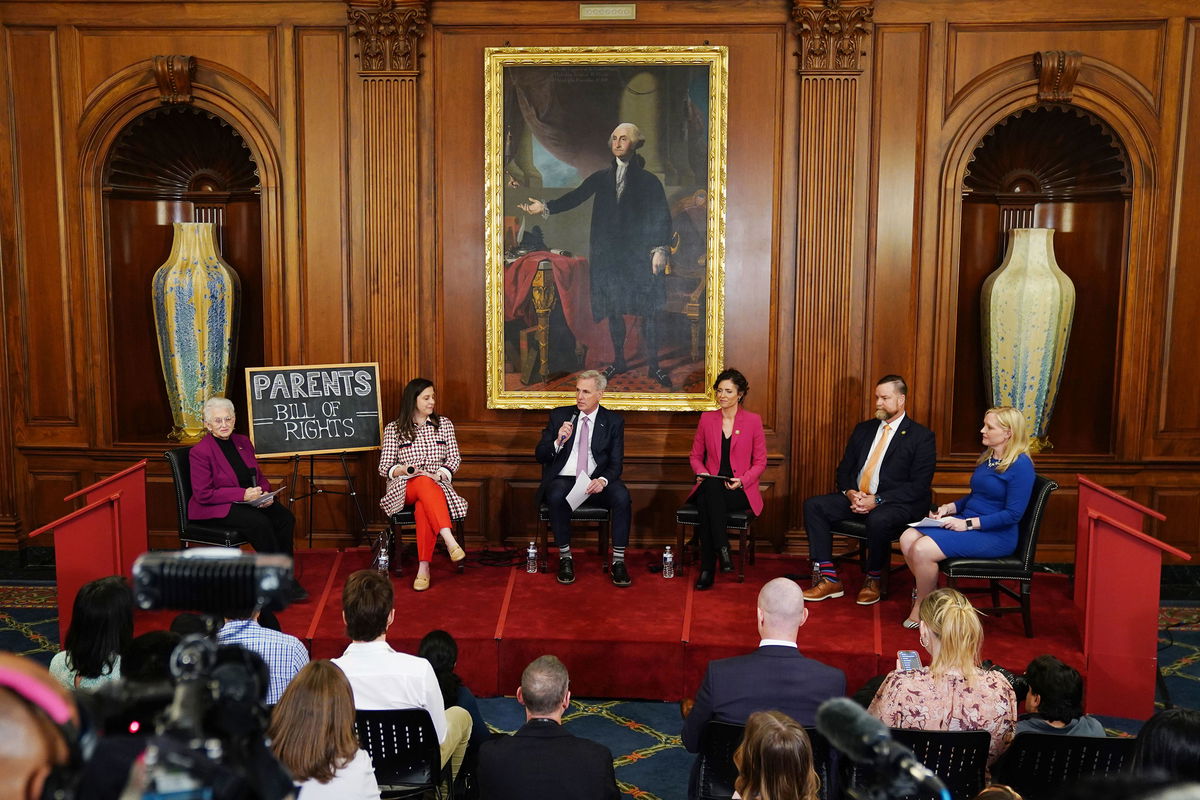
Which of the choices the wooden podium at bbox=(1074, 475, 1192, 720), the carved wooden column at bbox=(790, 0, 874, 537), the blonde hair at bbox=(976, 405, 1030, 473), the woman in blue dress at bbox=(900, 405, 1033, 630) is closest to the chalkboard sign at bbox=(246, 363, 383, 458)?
the carved wooden column at bbox=(790, 0, 874, 537)

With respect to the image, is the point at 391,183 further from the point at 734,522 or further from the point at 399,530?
the point at 734,522

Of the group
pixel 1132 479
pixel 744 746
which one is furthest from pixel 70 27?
pixel 1132 479

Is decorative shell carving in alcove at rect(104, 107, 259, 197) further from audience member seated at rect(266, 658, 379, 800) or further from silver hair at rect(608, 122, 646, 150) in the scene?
audience member seated at rect(266, 658, 379, 800)

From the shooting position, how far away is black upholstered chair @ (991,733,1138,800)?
Result: 10.4ft

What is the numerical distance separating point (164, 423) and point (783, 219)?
456 centimetres

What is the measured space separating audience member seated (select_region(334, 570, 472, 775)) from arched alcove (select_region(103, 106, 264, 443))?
442 centimetres

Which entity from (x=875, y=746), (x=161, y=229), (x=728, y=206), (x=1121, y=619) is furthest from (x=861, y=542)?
(x=875, y=746)

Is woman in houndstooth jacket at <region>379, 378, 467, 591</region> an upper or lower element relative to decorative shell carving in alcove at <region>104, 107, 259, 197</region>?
lower

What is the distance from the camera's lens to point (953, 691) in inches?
138

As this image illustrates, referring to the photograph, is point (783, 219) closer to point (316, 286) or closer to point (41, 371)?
point (316, 286)

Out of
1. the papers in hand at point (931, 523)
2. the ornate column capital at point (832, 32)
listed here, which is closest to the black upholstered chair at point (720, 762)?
the papers in hand at point (931, 523)

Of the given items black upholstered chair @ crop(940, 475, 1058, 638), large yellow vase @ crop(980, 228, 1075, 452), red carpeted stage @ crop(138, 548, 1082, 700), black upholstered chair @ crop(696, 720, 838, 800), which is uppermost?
large yellow vase @ crop(980, 228, 1075, 452)

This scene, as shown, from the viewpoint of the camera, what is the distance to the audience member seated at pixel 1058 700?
3.54 meters

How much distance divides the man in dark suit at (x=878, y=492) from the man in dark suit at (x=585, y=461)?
43.2 inches
